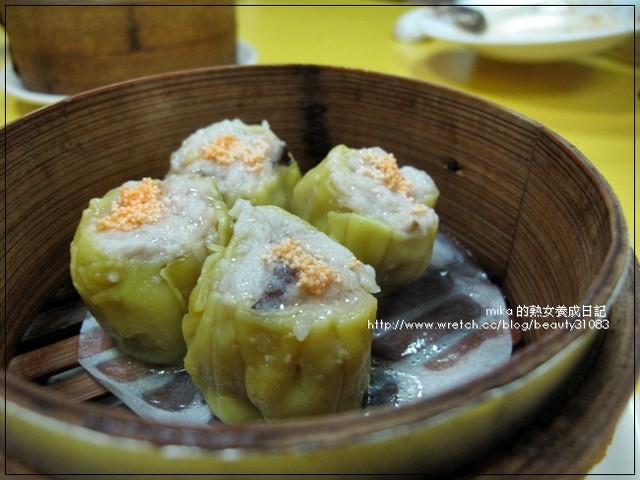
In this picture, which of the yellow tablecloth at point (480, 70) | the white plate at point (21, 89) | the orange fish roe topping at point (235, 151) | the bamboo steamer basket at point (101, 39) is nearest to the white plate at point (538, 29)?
the yellow tablecloth at point (480, 70)

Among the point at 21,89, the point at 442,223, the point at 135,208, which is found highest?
the point at 135,208

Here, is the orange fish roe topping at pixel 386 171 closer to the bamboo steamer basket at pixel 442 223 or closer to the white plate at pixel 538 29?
the bamboo steamer basket at pixel 442 223

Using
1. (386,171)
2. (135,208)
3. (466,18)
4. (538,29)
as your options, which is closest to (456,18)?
(466,18)

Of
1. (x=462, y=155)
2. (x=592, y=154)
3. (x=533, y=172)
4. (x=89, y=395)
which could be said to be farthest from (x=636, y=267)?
(x=592, y=154)

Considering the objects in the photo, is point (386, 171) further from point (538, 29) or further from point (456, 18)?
point (538, 29)

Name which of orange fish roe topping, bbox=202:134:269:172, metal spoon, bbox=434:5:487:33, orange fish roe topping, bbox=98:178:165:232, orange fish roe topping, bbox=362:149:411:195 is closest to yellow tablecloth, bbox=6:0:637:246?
metal spoon, bbox=434:5:487:33

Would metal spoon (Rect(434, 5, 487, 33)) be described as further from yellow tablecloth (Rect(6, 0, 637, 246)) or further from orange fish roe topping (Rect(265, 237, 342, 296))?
orange fish roe topping (Rect(265, 237, 342, 296))
